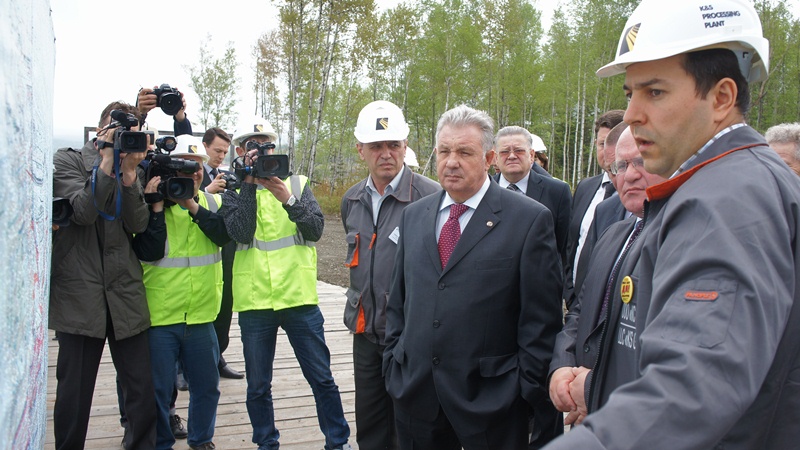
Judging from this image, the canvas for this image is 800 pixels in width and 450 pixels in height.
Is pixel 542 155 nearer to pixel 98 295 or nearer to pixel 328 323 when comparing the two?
pixel 328 323

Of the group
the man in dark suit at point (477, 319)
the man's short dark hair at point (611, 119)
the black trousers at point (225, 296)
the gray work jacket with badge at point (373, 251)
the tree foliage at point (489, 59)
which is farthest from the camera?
the tree foliage at point (489, 59)

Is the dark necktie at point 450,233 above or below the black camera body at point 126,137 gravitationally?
below

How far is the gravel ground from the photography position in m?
9.59

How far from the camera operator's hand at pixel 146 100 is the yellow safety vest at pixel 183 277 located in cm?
70

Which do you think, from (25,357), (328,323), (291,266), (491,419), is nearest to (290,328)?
(291,266)

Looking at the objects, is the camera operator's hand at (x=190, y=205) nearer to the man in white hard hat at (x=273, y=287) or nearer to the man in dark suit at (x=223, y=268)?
the man in white hard hat at (x=273, y=287)

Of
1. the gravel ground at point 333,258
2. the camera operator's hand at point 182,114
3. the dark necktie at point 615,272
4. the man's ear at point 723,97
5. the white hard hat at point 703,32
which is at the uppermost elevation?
the camera operator's hand at point 182,114

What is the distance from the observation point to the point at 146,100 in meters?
3.97

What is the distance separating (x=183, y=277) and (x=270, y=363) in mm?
759

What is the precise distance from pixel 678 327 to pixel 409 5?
3076 centimetres

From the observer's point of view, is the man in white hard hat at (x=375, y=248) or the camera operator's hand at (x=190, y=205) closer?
the man in white hard hat at (x=375, y=248)

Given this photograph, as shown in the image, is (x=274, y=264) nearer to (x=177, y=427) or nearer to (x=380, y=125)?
(x=380, y=125)

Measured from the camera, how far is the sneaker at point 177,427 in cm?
406

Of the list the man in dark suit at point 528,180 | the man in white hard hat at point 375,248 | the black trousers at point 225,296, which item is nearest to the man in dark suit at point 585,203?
the man in dark suit at point 528,180
